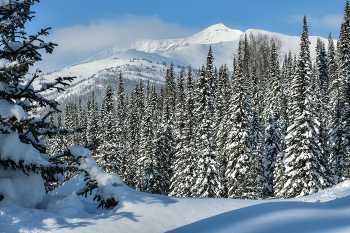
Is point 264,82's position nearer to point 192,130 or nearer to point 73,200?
point 192,130

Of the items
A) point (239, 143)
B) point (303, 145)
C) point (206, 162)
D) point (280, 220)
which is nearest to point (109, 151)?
point (206, 162)

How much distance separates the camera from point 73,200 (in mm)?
6391

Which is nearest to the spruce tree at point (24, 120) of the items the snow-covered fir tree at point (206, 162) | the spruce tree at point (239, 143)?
the snow-covered fir tree at point (206, 162)

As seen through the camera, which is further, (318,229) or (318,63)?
(318,63)

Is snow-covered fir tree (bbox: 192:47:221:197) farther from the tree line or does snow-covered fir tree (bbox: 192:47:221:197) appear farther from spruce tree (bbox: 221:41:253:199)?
spruce tree (bbox: 221:41:253:199)

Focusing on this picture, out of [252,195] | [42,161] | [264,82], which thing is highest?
[264,82]

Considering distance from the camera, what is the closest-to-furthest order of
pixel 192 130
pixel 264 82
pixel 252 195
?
pixel 252 195, pixel 192 130, pixel 264 82

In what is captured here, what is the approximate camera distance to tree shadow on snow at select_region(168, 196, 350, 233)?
5.29m

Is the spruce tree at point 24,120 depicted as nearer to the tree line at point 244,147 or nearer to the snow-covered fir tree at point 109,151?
the tree line at point 244,147

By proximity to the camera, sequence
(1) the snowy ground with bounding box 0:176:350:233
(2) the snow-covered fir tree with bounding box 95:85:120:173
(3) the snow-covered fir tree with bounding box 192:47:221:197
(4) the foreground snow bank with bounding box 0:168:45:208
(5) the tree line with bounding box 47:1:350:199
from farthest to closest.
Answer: (2) the snow-covered fir tree with bounding box 95:85:120:173 → (3) the snow-covered fir tree with bounding box 192:47:221:197 → (5) the tree line with bounding box 47:1:350:199 → (4) the foreground snow bank with bounding box 0:168:45:208 → (1) the snowy ground with bounding box 0:176:350:233

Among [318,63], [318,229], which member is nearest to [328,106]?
[318,63]

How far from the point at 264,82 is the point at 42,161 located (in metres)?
85.6

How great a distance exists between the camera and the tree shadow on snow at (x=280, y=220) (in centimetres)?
529

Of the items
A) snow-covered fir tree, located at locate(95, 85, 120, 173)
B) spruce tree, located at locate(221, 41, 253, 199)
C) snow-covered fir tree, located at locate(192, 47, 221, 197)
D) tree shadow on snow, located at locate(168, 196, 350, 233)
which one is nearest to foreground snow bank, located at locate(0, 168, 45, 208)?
tree shadow on snow, located at locate(168, 196, 350, 233)
